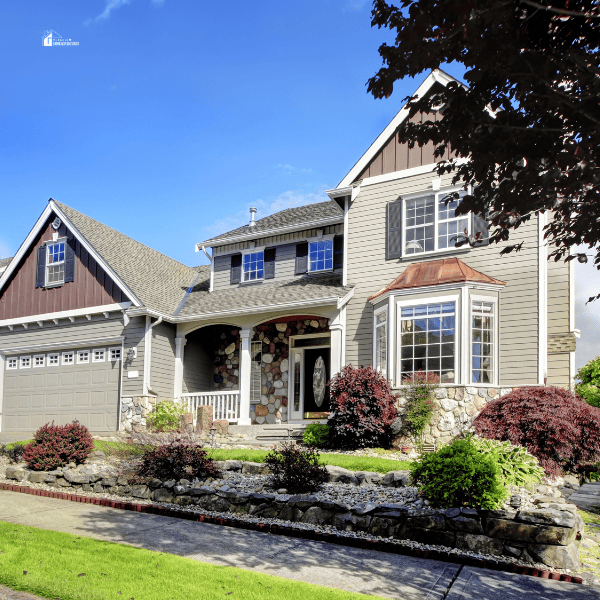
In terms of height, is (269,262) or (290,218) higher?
(290,218)

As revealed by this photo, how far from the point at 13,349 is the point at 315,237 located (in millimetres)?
10413

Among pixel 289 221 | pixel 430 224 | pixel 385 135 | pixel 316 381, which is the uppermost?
pixel 385 135

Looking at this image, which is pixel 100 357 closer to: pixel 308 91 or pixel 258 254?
pixel 258 254

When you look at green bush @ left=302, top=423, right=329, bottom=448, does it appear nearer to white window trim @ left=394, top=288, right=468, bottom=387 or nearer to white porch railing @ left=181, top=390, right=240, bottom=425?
white window trim @ left=394, top=288, right=468, bottom=387

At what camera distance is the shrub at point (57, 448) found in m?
10.3

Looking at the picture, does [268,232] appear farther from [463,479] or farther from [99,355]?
[463,479]

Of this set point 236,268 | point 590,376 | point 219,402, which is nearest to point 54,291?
point 236,268

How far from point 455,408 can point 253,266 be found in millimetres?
7860

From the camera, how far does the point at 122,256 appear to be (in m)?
18.5

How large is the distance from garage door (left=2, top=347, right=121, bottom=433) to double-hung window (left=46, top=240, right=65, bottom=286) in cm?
224

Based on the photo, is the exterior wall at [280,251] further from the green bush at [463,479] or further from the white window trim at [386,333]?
the green bush at [463,479]

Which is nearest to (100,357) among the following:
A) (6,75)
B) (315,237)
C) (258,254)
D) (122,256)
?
(122,256)

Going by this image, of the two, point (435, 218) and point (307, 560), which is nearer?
point (307, 560)

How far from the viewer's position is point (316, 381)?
16.7m
